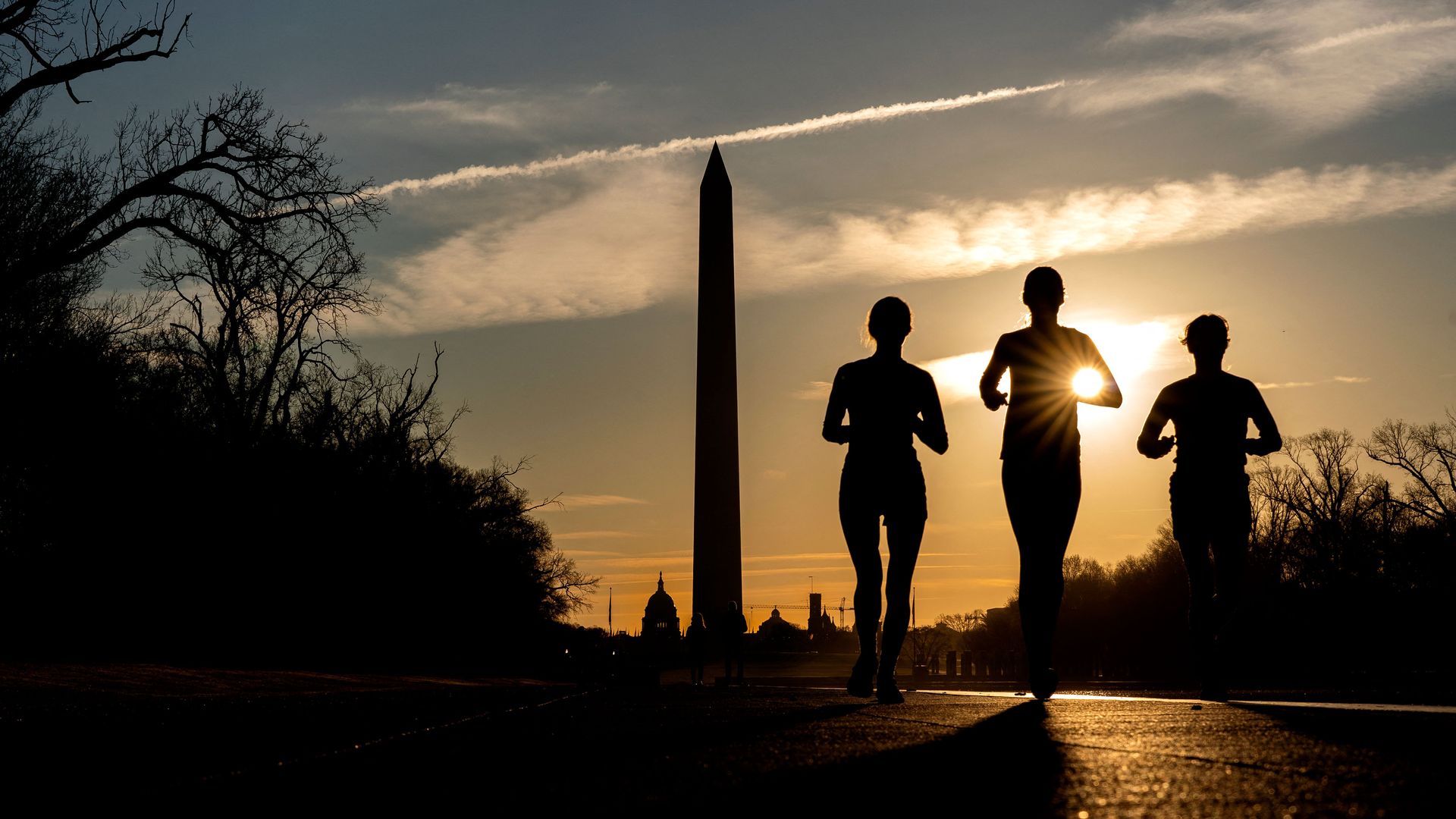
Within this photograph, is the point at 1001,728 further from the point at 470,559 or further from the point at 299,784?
the point at 470,559

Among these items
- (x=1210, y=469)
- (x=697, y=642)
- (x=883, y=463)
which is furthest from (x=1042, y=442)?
(x=697, y=642)

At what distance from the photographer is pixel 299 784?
3033 mm

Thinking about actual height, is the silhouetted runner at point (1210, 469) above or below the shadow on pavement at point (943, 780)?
above

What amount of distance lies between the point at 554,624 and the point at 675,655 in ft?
32.3

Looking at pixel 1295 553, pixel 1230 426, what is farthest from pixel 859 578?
pixel 1295 553

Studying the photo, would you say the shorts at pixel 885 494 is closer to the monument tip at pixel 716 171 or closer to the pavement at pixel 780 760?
the pavement at pixel 780 760

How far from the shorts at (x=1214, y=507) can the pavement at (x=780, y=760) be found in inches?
44.0

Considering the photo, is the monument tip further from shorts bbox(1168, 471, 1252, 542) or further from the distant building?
the distant building

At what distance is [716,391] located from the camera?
42875 millimetres

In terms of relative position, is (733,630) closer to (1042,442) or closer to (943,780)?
(1042,442)

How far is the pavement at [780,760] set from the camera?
Answer: 2.56 metres

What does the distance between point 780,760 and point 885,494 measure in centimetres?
325

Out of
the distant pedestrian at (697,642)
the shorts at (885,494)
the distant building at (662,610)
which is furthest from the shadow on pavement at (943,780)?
the distant building at (662,610)

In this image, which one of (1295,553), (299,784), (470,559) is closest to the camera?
(299,784)
